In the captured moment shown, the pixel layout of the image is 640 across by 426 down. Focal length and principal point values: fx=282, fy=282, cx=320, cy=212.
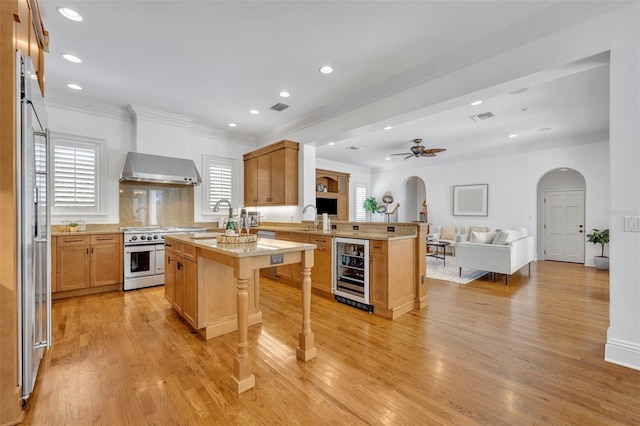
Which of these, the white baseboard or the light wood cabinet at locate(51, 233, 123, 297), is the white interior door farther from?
the light wood cabinet at locate(51, 233, 123, 297)

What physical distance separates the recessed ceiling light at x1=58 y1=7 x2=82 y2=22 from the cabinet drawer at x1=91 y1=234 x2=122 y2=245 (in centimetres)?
280

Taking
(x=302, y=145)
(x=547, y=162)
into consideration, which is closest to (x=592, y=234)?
(x=547, y=162)

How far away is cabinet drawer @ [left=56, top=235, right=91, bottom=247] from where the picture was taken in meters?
3.90

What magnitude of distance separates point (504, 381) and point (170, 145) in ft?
18.5

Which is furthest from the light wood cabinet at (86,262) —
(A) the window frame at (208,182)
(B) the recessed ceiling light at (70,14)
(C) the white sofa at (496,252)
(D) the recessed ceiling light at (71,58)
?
(C) the white sofa at (496,252)

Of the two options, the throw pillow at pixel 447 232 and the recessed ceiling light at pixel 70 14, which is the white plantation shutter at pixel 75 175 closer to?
the recessed ceiling light at pixel 70 14

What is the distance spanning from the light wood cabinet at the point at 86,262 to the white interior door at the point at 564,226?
964 centimetres

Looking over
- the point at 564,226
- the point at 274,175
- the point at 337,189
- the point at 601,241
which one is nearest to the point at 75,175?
the point at 274,175

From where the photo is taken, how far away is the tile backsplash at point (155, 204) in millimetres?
4873

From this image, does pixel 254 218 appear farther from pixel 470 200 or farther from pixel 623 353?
pixel 470 200

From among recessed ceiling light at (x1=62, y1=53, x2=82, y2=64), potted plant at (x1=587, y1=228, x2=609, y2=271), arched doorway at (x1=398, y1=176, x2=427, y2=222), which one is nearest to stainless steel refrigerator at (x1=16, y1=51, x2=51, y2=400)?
recessed ceiling light at (x1=62, y1=53, x2=82, y2=64)

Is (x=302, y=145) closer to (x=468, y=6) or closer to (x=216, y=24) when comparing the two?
(x=216, y=24)

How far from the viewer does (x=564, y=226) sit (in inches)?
285

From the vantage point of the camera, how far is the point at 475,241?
212 inches
